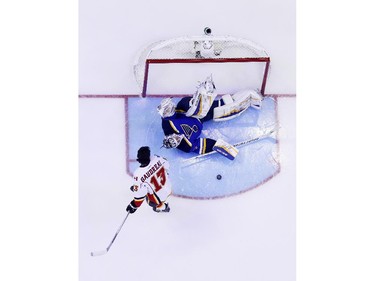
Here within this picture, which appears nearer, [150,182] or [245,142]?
[150,182]

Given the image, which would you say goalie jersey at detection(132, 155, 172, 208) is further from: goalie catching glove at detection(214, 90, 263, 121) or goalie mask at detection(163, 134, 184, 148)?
goalie catching glove at detection(214, 90, 263, 121)

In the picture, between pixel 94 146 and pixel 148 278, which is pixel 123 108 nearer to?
pixel 94 146

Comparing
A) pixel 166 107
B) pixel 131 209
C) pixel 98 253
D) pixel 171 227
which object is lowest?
pixel 98 253

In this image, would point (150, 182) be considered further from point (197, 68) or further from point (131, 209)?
point (197, 68)

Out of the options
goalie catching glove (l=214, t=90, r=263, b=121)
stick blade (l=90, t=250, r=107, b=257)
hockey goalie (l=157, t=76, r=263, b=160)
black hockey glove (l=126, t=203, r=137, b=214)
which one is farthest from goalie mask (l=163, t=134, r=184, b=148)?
stick blade (l=90, t=250, r=107, b=257)

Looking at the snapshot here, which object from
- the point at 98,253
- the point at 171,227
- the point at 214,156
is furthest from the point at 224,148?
the point at 98,253

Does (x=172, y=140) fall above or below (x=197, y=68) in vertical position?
below

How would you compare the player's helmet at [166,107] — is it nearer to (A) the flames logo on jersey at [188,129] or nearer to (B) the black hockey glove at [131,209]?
(A) the flames logo on jersey at [188,129]
